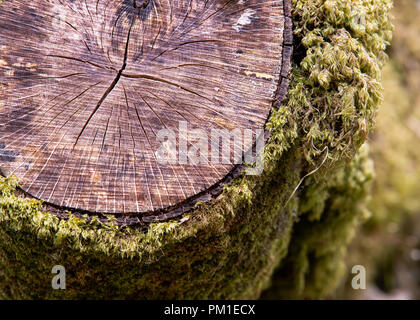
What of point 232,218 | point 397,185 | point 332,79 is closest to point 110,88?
point 232,218

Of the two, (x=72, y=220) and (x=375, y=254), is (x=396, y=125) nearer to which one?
(x=375, y=254)

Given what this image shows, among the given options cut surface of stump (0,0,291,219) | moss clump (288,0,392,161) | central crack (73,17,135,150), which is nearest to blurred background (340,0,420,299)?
moss clump (288,0,392,161)

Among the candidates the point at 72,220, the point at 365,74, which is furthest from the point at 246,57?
the point at 72,220

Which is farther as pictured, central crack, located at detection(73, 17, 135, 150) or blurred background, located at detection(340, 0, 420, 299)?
blurred background, located at detection(340, 0, 420, 299)

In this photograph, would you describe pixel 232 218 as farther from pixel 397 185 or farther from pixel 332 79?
pixel 397 185

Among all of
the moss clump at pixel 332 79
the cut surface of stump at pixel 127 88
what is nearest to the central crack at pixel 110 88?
the cut surface of stump at pixel 127 88

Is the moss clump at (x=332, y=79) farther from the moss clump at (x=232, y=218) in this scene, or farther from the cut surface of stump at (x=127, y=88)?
the cut surface of stump at (x=127, y=88)

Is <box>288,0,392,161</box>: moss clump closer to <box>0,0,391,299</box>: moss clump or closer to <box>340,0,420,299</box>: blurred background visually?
<box>0,0,391,299</box>: moss clump
